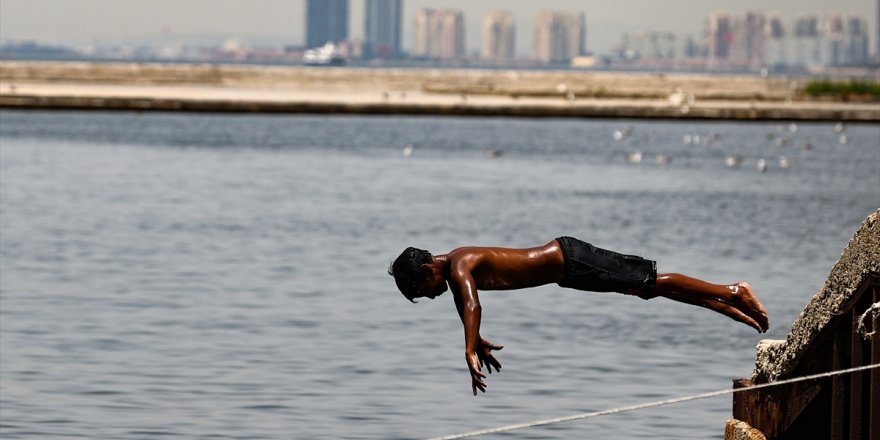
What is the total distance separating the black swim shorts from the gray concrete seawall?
91253mm

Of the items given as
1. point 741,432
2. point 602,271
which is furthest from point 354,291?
point 602,271

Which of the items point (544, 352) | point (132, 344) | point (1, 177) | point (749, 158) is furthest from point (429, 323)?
point (749, 158)

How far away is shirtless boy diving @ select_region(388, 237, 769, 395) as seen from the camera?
9.88m

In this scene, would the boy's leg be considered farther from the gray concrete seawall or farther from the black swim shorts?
the gray concrete seawall

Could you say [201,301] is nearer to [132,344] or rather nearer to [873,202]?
[132,344]

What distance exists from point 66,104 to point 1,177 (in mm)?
44799

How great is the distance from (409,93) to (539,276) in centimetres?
12358

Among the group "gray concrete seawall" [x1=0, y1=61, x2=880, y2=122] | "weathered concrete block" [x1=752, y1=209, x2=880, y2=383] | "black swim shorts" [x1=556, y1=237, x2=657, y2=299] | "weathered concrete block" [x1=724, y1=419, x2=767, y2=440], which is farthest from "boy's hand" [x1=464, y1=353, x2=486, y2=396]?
"gray concrete seawall" [x1=0, y1=61, x2=880, y2=122]

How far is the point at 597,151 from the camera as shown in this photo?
79125 millimetres

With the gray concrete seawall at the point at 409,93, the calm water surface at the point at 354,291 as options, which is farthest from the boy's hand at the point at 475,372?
the gray concrete seawall at the point at 409,93

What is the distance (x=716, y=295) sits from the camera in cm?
1041

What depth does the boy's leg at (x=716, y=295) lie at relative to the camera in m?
10.3

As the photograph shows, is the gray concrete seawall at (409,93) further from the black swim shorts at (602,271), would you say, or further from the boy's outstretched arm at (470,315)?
the boy's outstretched arm at (470,315)

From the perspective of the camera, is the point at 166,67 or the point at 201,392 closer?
the point at 201,392
